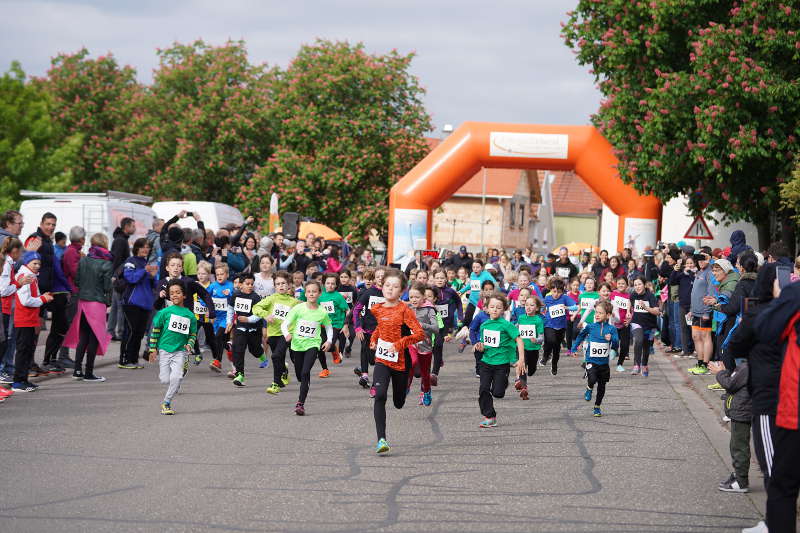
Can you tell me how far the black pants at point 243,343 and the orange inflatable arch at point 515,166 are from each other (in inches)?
611

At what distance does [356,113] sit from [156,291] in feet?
98.4

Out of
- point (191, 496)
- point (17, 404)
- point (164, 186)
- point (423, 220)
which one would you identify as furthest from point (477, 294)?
point (164, 186)

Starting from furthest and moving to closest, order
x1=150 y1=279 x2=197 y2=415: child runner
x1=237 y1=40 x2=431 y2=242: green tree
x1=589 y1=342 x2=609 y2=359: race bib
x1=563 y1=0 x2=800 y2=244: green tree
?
x1=237 y1=40 x2=431 y2=242: green tree → x1=563 y1=0 x2=800 y2=244: green tree → x1=589 y1=342 x2=609 y2=359: race bib → x1=150 y1=279 x2=197 y2=415: child runner

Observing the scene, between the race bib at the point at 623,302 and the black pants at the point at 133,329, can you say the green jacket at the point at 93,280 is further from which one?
the race bib at the point at 623,302

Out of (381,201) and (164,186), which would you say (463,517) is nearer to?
(381,201)

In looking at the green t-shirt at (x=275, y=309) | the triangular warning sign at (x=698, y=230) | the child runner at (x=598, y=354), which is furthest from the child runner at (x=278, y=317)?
the triangular warning sign at (x=698, y=230)

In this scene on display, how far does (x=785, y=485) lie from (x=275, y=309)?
329 inches

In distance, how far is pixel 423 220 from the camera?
98.4 ft

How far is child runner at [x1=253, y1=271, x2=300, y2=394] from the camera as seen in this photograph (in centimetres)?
1303

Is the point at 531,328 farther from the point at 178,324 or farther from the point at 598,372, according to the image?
the point at 178,324

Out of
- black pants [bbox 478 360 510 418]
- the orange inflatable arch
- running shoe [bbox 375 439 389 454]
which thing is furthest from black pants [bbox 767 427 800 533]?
the orange inflatable arch

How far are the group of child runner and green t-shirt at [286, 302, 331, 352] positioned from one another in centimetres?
1

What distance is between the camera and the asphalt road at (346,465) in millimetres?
6746

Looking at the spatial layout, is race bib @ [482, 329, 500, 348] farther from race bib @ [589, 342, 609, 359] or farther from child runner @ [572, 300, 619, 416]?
race bib @ [589, 342, 609, 359]
